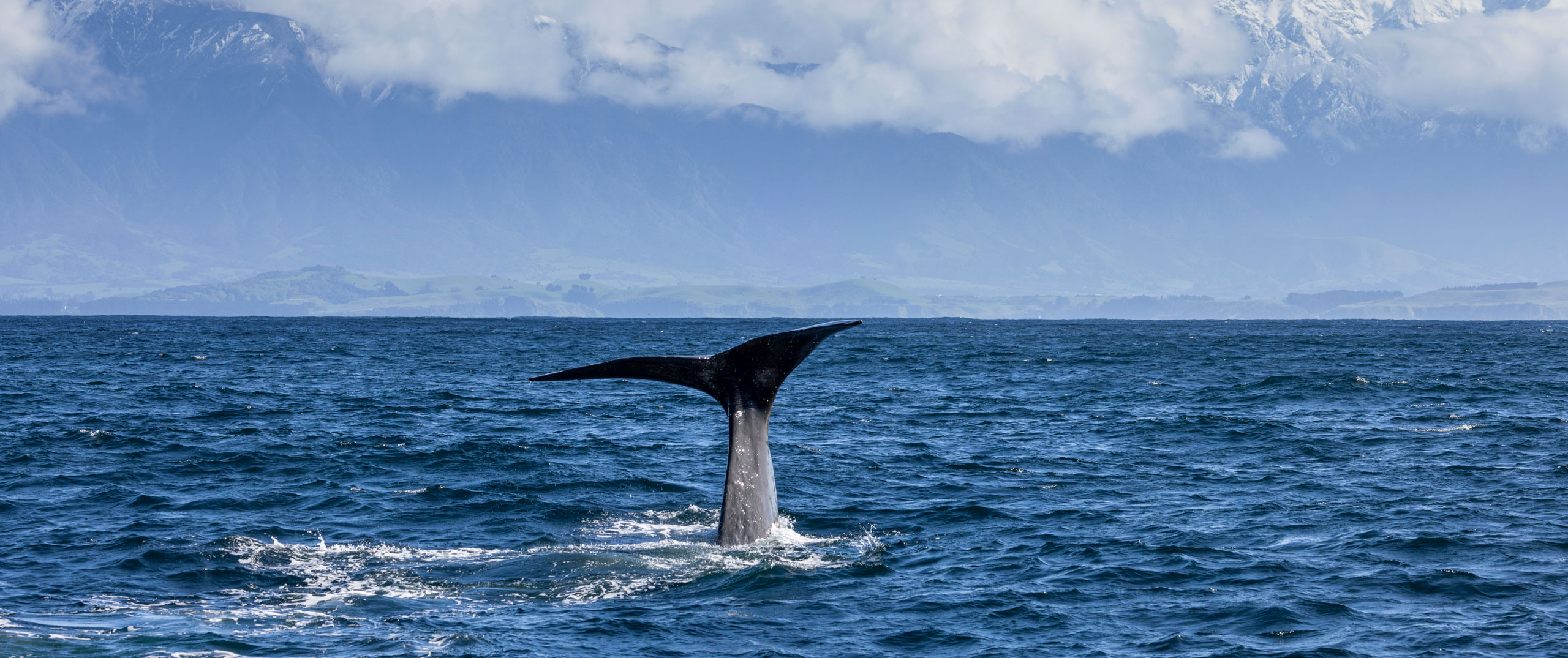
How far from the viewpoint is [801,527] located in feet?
53.5

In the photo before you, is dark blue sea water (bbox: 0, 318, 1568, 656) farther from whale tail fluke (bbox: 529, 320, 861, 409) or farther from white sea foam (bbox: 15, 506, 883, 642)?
whale tail fluke (bbox: 529, 320, 861, 409)

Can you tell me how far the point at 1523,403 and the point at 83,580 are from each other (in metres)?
32.6

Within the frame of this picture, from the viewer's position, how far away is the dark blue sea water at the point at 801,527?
11.6 metres

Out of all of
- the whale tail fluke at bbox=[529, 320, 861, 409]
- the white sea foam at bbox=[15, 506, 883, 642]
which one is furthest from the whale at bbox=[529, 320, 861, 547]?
the white sea foam at bbox=[15, 506, 883, 642]

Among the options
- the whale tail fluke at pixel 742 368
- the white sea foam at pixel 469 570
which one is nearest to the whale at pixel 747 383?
the whale tail fluke at pixel 742 368

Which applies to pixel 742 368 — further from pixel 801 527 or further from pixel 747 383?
pixel 801 527

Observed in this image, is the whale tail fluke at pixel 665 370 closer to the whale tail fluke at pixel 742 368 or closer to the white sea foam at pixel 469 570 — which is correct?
the whale tail fluke at pixel 742 368

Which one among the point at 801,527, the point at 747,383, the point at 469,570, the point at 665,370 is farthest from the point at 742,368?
the point at 469,570

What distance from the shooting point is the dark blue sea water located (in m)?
11.6

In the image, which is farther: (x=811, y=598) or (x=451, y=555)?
(x=451, y=555)

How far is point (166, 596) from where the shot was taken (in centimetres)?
1283

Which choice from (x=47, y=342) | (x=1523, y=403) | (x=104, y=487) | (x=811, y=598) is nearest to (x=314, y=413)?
(x=104, y=487)

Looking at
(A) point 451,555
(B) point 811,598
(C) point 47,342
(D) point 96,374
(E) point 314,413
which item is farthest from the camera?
(C) point 47,342

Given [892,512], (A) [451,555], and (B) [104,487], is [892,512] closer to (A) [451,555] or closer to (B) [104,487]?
(A) [451,555]
